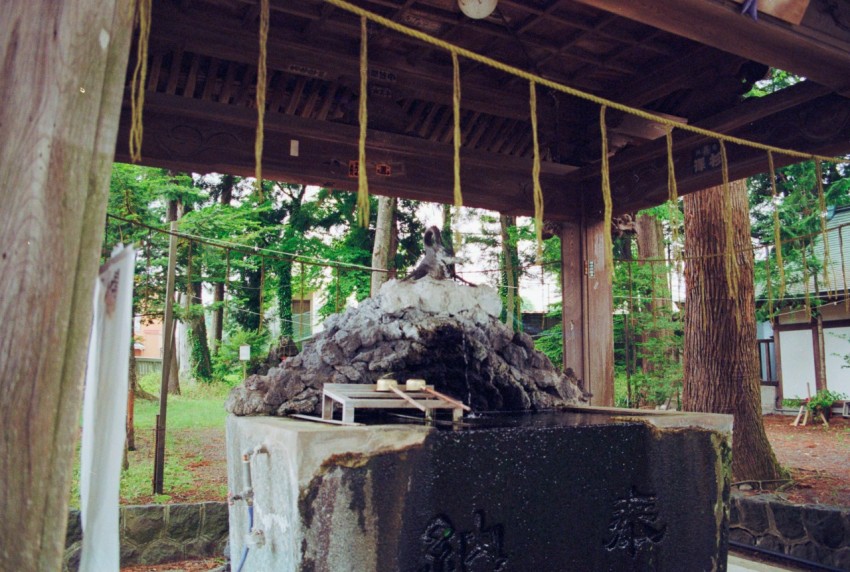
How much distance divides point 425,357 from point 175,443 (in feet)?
25.1

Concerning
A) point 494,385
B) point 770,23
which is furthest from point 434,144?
point 770,23

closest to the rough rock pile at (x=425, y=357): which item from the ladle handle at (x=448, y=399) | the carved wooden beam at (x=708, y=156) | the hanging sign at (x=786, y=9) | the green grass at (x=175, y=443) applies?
the ladle handle at (x=448, y=399)

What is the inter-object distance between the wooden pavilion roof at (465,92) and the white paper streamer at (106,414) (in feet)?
8.34

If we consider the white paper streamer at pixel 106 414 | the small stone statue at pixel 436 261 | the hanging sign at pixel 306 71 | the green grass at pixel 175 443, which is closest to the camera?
the white paper streamer at pixel 106 414

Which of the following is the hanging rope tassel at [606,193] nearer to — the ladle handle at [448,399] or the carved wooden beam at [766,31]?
the carved wooden beam at [766,31]

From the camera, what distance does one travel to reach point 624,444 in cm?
353

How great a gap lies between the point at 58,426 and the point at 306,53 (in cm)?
364

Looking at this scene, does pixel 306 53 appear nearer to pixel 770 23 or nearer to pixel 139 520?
pixel 770 23

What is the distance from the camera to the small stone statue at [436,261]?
518 cm

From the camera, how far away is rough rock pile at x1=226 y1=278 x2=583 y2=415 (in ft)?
13.3

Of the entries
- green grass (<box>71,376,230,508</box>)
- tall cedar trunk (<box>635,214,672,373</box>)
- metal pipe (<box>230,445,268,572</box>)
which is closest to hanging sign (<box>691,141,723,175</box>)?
metal pipe (<box>230,445,268,572</box>)

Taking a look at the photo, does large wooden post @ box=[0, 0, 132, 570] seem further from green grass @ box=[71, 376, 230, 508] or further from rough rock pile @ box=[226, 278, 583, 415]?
green grass @ box=[71, 376, 230, 508]

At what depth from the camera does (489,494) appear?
3115 mm

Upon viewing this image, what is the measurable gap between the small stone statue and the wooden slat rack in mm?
1505
